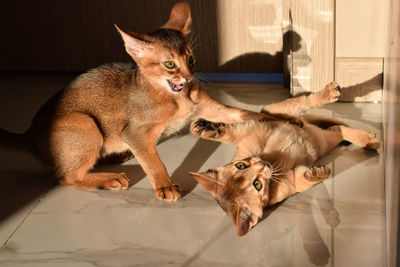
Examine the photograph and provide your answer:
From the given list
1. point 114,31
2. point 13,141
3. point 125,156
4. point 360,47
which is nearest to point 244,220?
point 125,156

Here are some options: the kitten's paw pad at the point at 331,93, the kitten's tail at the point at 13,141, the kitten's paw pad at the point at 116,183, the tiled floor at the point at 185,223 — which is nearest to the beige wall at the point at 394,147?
the tiled floor at the point at 185,223

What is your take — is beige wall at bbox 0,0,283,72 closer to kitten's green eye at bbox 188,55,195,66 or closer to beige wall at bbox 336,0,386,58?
beige wall at bbox 336,0,386,58

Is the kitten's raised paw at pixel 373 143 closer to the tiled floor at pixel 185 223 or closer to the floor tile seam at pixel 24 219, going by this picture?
the tiled floor at pixel 185 223

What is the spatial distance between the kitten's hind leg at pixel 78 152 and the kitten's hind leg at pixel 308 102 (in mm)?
607

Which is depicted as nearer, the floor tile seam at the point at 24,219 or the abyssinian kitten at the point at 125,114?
the floor tile seam at the point at 24,219

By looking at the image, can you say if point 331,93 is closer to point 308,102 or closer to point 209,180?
point 308,102

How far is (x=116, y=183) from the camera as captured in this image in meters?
1.78

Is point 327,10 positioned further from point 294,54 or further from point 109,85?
point 109,85

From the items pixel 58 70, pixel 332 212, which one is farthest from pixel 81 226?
pixel 58 70

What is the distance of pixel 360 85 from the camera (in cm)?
231

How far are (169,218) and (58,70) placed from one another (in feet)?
5.77

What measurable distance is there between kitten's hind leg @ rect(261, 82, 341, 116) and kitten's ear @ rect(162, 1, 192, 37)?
42cm

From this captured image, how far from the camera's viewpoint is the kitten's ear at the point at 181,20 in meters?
1.83

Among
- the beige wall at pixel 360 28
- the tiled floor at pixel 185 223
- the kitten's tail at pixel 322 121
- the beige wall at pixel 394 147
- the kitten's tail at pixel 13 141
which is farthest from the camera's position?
the beige wall at pixel 360 28
